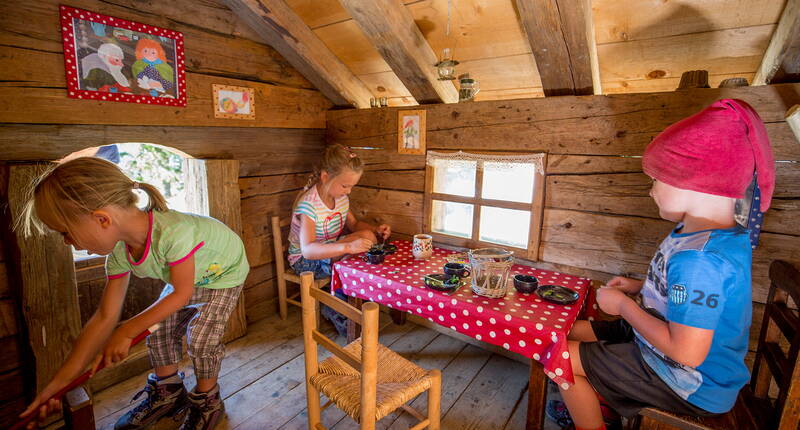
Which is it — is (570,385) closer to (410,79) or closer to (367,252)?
(367,252)

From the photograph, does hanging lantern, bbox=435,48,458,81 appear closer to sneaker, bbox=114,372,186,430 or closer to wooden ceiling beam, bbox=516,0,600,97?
wooden ceiling beam, bbox=516,0,600,97

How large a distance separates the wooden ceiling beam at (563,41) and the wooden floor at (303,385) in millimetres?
1713

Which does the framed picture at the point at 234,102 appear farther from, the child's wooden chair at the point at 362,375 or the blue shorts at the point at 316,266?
the child's wooden chair at the point at 362,375

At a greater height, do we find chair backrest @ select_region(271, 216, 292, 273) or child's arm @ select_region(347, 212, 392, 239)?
child's arm @ select_region(347, 212, 392, 239)

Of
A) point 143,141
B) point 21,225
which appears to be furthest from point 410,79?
point 21,225

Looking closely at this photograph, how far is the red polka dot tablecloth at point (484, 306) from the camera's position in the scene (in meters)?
1.50

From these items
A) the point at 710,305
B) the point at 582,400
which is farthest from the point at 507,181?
the point at 710,305

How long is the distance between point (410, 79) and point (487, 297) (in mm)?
1408

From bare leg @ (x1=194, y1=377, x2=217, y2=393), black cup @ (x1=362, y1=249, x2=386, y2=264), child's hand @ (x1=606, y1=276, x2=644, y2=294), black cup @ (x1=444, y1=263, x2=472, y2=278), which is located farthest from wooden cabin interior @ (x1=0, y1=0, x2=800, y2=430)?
black cup @ (x1=362, y1=249, x2=386, y2=264)

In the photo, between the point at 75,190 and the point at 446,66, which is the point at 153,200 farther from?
the point at 446,66

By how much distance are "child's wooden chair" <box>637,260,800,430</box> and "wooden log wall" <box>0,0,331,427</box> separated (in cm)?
258

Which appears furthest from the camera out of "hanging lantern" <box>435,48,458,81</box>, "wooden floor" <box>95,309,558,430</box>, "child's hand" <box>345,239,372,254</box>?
"child's hand" <box>345,239,372,254</box>

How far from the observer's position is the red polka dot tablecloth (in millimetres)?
1501

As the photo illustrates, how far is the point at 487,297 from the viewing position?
177 cm
